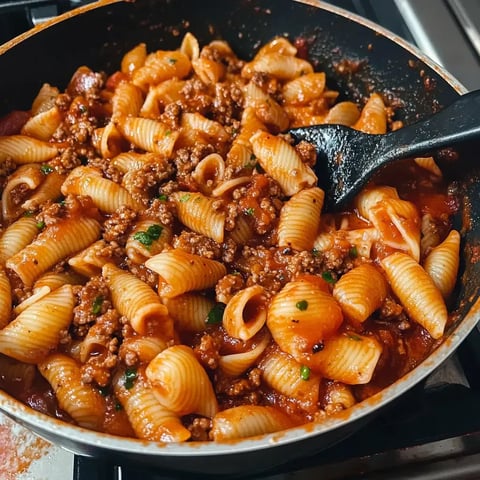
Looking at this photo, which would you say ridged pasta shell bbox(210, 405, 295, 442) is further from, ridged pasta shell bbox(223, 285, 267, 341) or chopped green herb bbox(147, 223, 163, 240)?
chopped green herb bbox(147, 223, 163, 240)

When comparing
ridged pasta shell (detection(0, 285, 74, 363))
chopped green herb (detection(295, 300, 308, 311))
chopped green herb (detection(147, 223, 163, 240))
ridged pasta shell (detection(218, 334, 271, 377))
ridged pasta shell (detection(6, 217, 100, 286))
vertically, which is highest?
ridged pasta shell (detection(6, 217, 100, 286))

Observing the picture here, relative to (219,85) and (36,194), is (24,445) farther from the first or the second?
(219,85)

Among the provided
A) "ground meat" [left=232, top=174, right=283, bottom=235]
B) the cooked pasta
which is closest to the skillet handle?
the cooked pasta

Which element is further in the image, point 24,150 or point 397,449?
point 24,150

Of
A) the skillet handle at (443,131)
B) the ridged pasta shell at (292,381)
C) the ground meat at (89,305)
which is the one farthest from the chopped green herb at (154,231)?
the skillet handle at (443,131)

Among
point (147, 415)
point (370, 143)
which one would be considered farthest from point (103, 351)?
point (370, 143)

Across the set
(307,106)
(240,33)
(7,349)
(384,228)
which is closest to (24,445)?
(7,349)

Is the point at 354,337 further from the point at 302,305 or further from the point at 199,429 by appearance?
the point at 199,429
